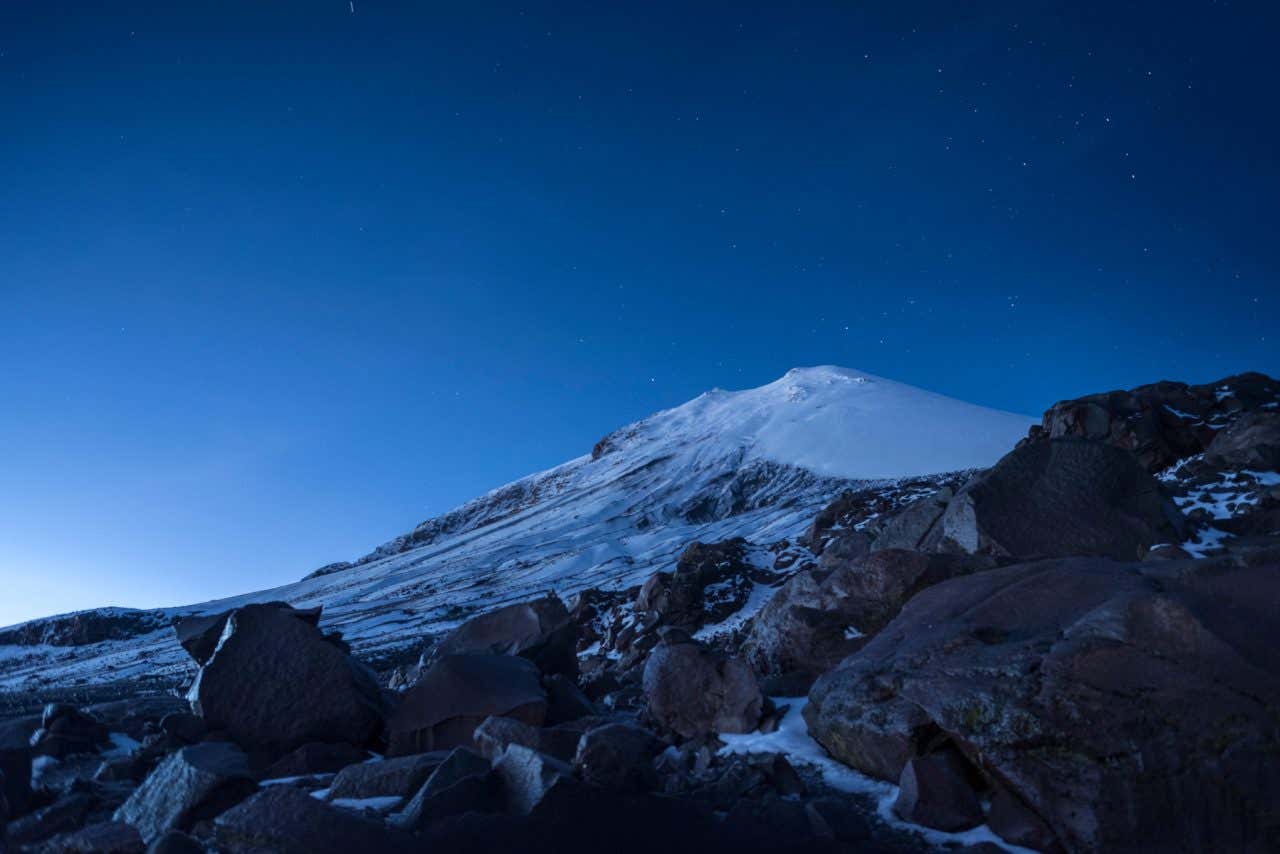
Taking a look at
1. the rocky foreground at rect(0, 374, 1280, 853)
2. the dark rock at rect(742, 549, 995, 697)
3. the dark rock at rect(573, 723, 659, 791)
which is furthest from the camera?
the dark rock at rect(742, 549, 995, 697)

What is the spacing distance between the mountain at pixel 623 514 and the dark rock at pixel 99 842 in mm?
27832

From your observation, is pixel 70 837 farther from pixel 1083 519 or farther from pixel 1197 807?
pixel 1083 519

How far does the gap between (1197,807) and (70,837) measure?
27.3ft

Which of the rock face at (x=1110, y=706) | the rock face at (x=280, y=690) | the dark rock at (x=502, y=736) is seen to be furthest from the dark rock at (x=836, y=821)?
the rock face at (x=280, y=690)

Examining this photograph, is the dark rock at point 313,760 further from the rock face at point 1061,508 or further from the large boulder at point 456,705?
the rock face at point 1061,508

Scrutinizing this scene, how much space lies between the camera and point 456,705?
9.20m

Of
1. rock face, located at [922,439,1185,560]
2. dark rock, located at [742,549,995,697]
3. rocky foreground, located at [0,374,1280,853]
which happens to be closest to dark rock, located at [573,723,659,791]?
rocky foreground, located at [0,374,1280,853]

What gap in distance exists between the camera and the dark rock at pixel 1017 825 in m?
5.54

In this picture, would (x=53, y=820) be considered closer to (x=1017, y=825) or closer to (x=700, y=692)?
(x=700, y=692)

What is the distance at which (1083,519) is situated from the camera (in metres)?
14.3

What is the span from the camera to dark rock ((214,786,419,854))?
5.84 m

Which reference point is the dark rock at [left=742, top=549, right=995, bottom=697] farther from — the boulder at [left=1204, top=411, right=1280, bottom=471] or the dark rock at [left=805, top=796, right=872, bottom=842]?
the boulder at [left=1204, top=411, right=1280, bottom=471]

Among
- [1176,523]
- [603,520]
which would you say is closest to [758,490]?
[603,520]

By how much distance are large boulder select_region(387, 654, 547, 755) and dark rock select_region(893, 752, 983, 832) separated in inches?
180
